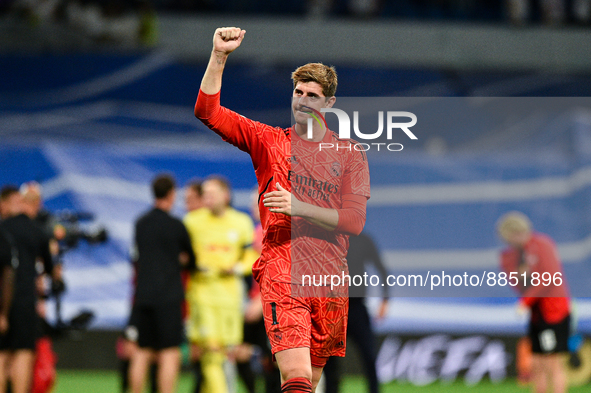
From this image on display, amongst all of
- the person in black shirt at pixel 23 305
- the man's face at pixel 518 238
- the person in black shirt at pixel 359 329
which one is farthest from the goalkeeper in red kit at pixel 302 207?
the person in black shirt at pixel 23 305

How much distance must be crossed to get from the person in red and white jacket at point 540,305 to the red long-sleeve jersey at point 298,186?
3.39 m

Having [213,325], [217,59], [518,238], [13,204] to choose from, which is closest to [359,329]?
[213,325]

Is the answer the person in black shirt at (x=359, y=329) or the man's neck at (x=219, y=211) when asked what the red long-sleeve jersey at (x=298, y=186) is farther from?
the man's neck at (x=219, y=211)

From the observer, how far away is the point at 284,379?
3.68 metres

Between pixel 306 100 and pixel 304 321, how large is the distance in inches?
Answer: 43.4

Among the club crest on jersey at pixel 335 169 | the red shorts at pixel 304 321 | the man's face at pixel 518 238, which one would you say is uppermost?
the man's face at pixel 518 238

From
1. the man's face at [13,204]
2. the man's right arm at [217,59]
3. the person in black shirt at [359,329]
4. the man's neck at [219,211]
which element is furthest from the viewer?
the man's neck at [219,211]

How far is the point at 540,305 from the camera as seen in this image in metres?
7.05

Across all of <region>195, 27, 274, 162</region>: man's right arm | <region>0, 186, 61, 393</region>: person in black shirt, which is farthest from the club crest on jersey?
<region>0, 186, 61, 393</region>: person in black shirt

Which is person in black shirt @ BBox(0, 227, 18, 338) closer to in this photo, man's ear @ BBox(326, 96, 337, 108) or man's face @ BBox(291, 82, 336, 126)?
man's face @ BBox(291, 82, 336, 126)

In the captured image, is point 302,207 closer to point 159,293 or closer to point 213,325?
point 159,293

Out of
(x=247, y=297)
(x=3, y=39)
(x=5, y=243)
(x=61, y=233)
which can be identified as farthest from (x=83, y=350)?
(x=3, y=39)

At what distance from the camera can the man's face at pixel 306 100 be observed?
3818mm

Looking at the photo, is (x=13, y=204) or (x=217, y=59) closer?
(x=217, y=59)
